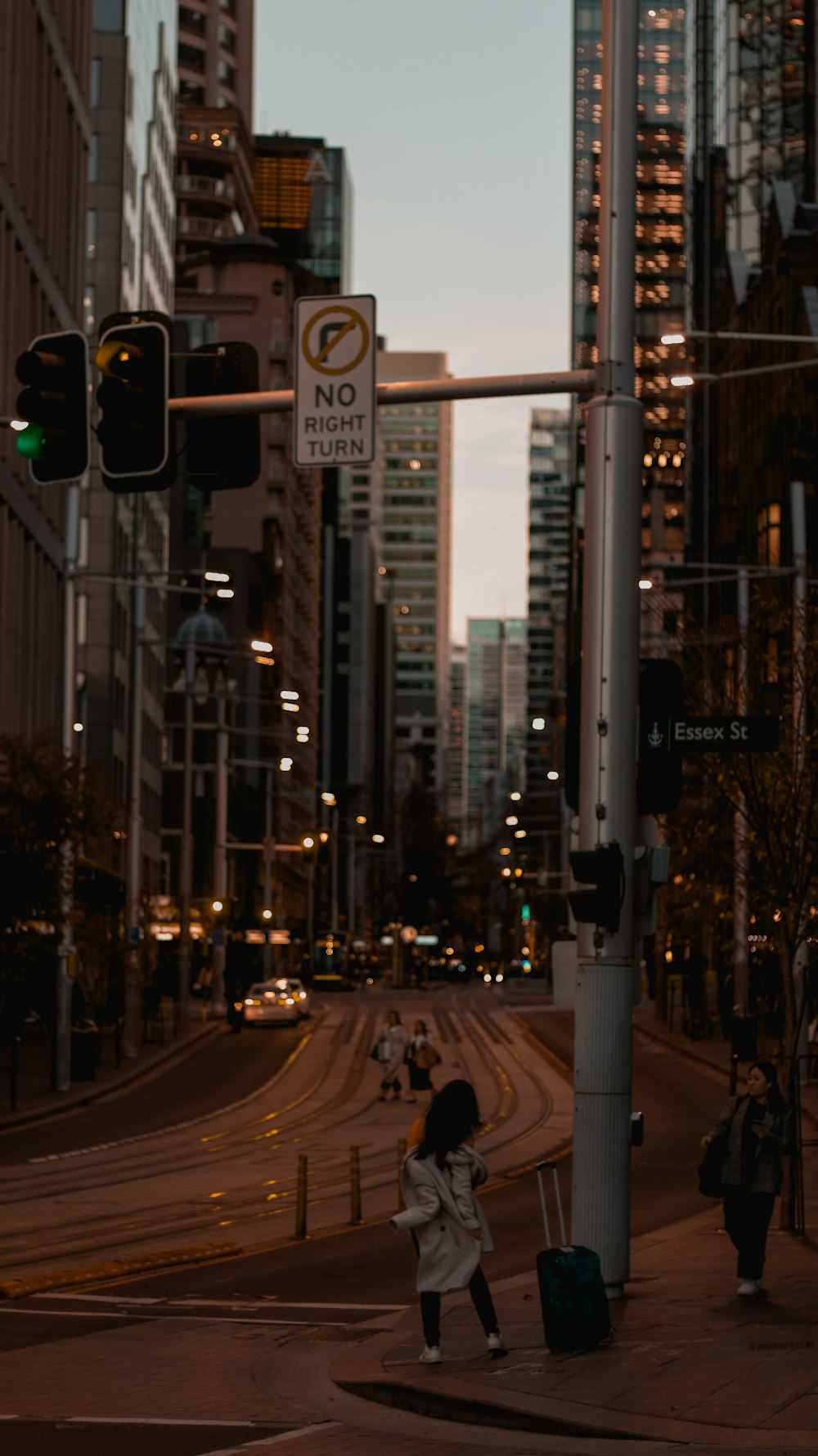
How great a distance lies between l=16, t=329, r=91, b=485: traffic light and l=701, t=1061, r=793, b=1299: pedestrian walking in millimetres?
6281

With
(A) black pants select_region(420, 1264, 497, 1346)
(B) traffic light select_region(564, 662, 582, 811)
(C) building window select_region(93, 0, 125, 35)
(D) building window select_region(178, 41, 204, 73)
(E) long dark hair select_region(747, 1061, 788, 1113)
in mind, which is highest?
(D) building window select_region(178, 41, 204, 73)

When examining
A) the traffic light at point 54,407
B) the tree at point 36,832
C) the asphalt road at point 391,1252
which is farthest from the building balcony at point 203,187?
the traffic light at point 54,407

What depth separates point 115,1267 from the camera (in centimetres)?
1789

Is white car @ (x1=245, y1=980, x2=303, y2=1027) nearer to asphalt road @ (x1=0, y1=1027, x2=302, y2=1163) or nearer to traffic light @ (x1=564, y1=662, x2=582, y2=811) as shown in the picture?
asphalt road @ (x1=0, y1=1027, x2=302, y2=1163)

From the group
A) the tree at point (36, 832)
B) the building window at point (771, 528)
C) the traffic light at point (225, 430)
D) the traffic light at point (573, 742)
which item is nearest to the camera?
the traffic light at point (225, 430)

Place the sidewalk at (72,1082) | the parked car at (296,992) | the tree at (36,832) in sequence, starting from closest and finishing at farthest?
the tree at (36,832) < the sidewalk at (72,1082) < the parked car at (296,992)

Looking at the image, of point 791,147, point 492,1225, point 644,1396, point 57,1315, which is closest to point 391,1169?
point 492,1225

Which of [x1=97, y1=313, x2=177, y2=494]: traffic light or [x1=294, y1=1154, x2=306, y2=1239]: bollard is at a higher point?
[x1=97, y1=313, x2=177, y2=494]: traffic light

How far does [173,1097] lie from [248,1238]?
2111 cm

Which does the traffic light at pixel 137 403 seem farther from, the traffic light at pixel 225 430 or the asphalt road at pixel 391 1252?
the asphalt road at pixel 391 1252

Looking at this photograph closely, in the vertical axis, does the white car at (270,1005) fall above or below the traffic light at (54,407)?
below

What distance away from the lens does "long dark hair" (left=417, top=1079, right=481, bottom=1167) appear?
1246cm

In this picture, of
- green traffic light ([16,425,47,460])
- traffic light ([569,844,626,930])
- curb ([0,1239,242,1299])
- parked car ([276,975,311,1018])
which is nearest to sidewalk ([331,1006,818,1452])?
traffic light ([569,844,626,930])

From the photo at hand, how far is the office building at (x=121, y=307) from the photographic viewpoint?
80.1 m
